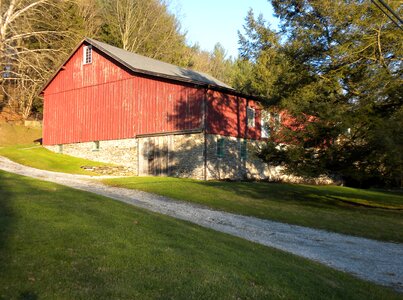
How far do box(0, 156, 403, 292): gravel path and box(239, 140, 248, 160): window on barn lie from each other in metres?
15.1

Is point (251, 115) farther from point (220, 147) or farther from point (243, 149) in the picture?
point (220, 147)

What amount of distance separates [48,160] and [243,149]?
14.3 meters

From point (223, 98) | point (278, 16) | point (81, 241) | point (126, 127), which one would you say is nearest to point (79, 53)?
point (126, 127)

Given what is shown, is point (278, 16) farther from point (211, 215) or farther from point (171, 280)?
point (171, 280)

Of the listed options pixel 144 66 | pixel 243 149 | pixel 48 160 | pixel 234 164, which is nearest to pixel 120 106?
pixel 144 66

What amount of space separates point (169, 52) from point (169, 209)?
44753 millimetres

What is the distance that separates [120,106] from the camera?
32.6m

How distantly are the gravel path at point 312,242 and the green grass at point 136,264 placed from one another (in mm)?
1164

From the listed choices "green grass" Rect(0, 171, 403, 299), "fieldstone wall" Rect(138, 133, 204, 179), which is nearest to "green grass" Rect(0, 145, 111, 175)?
"fieldstone wall" Rect(138, 133, 204, 179)

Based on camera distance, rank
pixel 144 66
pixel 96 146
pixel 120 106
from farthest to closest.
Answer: pixel 96 146 < pixel 120 106 < pixel 144 66

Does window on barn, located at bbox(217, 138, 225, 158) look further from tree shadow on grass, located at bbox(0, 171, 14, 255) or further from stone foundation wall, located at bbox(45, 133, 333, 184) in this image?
tree shadow on grass, located at bbox(0, 171, 14, 255)

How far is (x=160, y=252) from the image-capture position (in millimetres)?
7812

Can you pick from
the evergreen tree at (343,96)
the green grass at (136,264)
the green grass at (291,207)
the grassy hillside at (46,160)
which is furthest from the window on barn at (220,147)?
the green grass at (136,264)

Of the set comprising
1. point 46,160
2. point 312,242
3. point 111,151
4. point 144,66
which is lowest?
point 312,242
